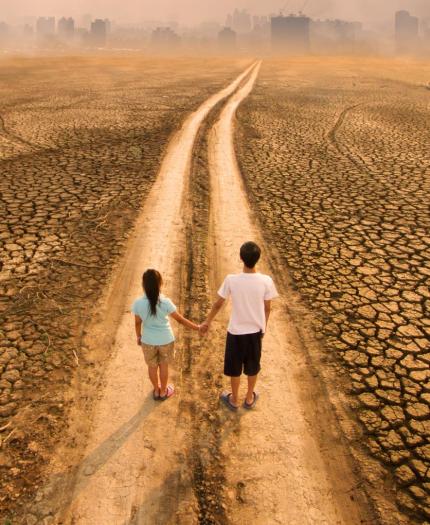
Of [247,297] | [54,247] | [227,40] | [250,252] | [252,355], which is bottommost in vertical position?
[54,247]

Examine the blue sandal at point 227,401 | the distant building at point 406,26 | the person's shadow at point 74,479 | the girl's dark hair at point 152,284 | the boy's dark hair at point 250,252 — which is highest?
the distant building at point 406,26

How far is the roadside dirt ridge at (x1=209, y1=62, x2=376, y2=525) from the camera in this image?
2949 mm

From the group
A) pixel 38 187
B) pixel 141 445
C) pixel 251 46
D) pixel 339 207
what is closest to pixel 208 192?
pixel 339 207

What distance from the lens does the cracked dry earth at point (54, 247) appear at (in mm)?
3537

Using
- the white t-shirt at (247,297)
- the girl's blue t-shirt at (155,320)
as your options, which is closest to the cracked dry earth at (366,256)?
the white t-shirt at (247,297)

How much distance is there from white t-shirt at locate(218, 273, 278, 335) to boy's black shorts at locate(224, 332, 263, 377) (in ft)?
0.20

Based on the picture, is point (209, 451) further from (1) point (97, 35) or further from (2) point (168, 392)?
(1) point (97, 35)

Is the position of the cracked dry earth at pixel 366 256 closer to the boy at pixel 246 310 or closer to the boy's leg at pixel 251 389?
the boy's leg at pixel 251 389

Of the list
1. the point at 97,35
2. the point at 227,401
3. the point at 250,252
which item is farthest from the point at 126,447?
the point at 97,35

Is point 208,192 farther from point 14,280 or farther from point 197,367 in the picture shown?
point 197,367

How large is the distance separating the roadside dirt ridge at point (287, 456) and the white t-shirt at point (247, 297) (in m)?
0.80

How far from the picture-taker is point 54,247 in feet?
20.5

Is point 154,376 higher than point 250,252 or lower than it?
lower

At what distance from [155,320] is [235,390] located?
0.89 meters
